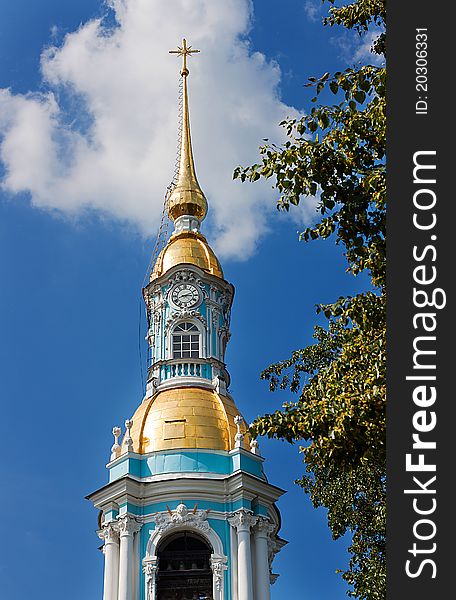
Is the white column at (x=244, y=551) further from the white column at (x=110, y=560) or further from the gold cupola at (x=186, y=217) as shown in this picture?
the gold cupola at (x=186, y=217)

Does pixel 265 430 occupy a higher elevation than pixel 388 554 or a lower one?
higher

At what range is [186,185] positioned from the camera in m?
33.9

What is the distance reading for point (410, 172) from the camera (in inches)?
346

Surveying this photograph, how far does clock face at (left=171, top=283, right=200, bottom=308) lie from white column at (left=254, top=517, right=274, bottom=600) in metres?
7.46

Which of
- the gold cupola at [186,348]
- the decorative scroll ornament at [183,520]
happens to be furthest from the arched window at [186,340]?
the decorative scroll ornament at [183,520]

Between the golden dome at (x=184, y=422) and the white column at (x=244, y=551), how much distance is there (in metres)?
1.97

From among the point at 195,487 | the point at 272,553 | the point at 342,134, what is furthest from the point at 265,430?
the point at 272,553

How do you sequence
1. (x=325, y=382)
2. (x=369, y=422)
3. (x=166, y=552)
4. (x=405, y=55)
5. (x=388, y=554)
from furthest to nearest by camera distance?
(x=166, y=552), (x=325, y=382), (x=369, y=422), (x=405, y=55), (x=388, y=554)

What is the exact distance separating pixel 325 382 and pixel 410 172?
4288 millimetres

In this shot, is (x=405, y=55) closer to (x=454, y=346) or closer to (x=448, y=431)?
(x=454, y=346)

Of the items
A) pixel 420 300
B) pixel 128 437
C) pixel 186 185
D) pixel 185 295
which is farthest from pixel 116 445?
pixel 420 300

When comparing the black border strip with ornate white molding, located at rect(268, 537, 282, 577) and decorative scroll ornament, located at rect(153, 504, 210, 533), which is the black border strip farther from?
ornate white molding, located at rect(268, 537, 282, 577)

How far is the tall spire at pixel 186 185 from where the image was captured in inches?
1314

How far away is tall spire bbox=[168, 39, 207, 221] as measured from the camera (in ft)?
109
